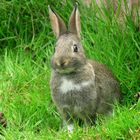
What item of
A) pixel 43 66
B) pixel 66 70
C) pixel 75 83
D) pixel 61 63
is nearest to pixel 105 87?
pixel 75 83

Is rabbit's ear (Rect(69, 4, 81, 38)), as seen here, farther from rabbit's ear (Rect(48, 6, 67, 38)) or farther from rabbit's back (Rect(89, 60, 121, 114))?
rabbit's back (Rect(89, 60, 121, 114))

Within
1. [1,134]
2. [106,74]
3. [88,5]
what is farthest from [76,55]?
[88,5]

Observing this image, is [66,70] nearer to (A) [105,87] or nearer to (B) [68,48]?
(B) [68,48]

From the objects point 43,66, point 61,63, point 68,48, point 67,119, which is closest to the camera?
point 61,63

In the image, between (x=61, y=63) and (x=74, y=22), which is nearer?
(x=61, y=63)

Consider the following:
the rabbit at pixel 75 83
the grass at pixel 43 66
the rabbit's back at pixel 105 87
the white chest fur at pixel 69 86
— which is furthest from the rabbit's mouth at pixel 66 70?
the grass at pixel 43 66

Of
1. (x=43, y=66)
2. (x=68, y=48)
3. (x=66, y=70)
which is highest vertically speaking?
(x=68, y=48)
